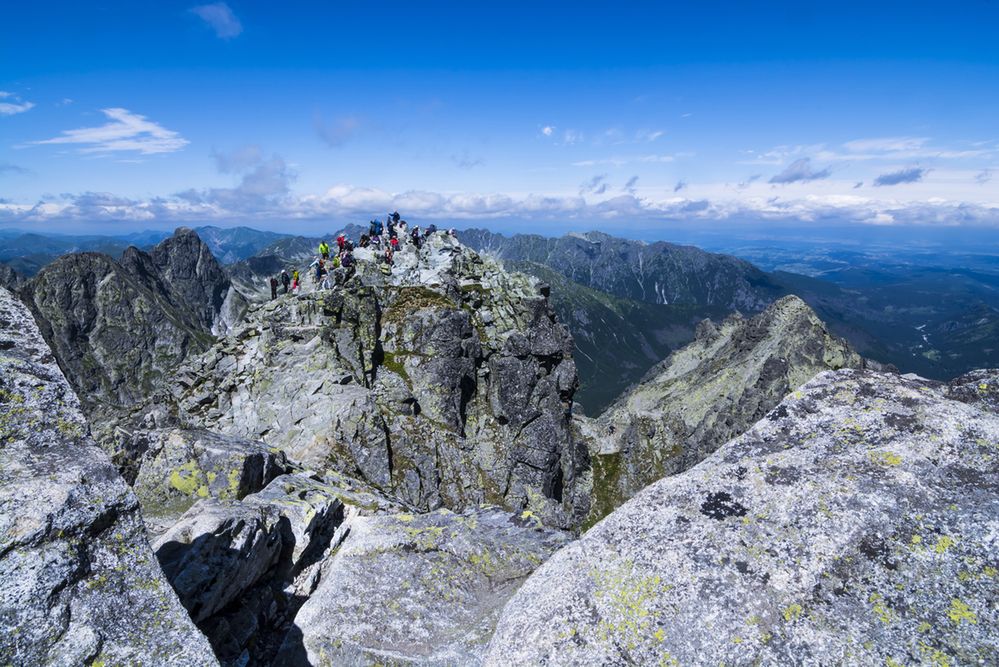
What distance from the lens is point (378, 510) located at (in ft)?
59.0

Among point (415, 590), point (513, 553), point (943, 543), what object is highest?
point (943, 543)

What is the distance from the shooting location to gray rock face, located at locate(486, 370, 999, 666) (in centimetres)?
720

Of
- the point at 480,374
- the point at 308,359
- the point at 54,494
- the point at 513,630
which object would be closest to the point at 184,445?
the point at 54,494

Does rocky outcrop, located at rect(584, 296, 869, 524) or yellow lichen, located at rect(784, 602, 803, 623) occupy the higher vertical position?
yellow lichen, located at rect(784, 602, 803, 623)

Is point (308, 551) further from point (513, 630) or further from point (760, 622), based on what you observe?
point (760, 622)

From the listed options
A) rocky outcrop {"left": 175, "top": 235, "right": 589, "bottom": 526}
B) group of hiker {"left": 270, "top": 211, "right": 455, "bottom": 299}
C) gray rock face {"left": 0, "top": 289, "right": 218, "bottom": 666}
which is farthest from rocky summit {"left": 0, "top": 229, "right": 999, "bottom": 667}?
group of hiker {"left": 270, "top": 211, "right": 455, "bottom": 299}

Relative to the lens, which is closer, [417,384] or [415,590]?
[415,590]

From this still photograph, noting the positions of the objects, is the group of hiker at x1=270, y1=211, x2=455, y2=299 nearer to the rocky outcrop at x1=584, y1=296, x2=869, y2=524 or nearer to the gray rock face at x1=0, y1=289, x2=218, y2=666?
the rocky outcrop at x1=584, y1=296, x2=869, y2=524

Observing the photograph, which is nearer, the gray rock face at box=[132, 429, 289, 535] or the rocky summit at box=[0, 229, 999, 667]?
the rocky summit at box=[0, 229, 999, 667]

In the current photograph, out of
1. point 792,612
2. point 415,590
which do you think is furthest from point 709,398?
point 792,612

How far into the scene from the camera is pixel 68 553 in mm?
6609

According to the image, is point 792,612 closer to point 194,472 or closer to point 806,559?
point 806,559

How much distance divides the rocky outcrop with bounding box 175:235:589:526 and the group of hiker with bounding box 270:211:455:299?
1407mm

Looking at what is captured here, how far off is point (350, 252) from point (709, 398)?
99.3m
